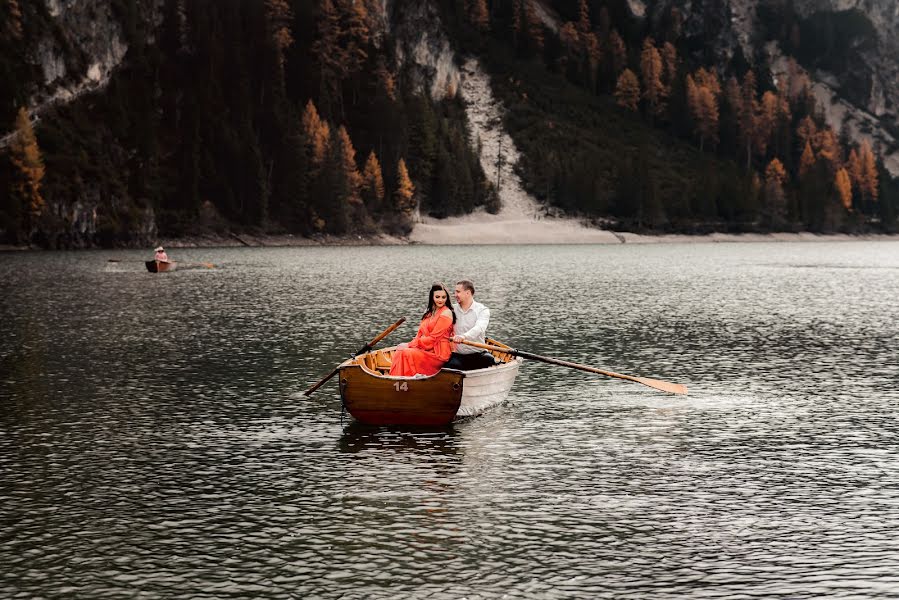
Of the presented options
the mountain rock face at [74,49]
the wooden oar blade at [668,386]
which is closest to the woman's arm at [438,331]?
the wooden oar blade at [668,386]

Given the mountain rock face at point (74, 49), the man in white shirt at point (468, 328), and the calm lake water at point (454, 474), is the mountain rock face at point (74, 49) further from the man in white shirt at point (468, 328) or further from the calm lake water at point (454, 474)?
the man in white shirt at point (468, 328)

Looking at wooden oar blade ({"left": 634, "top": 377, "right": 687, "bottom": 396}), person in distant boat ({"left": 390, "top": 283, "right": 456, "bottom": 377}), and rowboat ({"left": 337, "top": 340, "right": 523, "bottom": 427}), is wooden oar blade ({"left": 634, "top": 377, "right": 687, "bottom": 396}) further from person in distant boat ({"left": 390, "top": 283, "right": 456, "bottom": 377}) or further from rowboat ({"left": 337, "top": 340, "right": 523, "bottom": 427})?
rowboat ({"left": 337, "top": 340, "right": 523, "bottom": 427})

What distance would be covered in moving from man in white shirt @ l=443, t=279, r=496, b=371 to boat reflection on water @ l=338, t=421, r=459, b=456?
2.26 m

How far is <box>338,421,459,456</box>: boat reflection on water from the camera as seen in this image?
22.8 m

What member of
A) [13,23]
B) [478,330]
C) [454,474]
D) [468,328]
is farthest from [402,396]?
[13,23]

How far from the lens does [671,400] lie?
29344mm

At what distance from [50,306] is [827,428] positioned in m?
44.7

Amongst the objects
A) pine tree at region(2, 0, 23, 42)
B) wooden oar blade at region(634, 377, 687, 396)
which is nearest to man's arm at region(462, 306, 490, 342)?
wooden oar blade at region(634, 377, 687, 396)

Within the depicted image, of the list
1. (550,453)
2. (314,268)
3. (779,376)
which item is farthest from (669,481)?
(314,268)

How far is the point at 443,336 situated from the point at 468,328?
1145 millimetres

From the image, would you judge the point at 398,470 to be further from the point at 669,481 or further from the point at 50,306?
the point at 50,306

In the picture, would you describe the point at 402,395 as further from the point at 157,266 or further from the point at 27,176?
the point at 27,176

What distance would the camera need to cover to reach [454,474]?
808 inches

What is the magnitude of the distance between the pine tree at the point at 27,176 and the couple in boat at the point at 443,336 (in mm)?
126911
